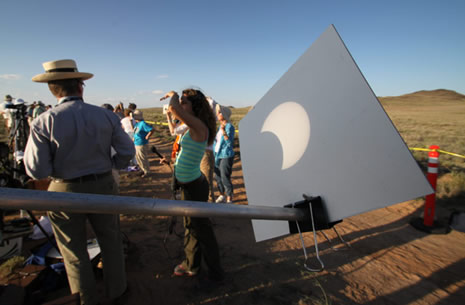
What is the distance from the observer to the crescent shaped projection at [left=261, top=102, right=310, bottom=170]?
34.9 inches

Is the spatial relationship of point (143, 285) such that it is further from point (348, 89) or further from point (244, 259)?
point (348, 89)

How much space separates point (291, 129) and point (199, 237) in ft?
6.69

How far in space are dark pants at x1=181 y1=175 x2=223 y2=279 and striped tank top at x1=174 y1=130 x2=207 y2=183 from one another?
83 millimetres

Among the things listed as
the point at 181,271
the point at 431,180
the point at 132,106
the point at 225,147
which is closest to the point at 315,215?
the point at 181,271

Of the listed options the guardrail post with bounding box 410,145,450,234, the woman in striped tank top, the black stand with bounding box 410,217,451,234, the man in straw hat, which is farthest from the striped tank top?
the black stand with bounding box 410,217,451,234

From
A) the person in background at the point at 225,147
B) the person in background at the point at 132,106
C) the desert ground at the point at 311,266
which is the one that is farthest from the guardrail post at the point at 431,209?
the person in background at the point at 132,106

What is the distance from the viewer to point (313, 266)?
10.5 ft

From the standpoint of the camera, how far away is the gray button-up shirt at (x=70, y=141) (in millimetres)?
1913

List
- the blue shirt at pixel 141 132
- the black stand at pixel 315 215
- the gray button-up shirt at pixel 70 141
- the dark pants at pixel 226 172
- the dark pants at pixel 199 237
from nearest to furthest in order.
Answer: the black stand at pixel 315 215 < the gray button-up shirt at pixel 70 141 < the dark pants at pixel 199 237 < the dark pants at pixel 226 172 < the blue shirt at pixel 141 132

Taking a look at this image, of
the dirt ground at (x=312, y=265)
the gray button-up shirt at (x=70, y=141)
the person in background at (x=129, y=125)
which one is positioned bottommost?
the dirt ground at (x=312, y=265)

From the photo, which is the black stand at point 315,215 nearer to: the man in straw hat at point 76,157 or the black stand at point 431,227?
the man in straw hat at point 76,157

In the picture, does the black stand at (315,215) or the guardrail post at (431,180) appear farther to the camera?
the guardrail post at (431,180)

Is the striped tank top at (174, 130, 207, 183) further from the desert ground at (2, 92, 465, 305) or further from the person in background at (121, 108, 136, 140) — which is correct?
the person in background at (121, 108, 136, 140)

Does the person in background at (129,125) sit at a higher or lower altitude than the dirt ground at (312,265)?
higher
